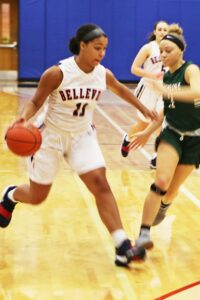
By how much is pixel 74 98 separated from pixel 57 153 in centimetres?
46

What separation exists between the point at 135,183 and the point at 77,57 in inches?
120

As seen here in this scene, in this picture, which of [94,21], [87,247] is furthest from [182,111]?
[94,21]

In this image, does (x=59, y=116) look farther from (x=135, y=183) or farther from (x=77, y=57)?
(x=135, y=183)

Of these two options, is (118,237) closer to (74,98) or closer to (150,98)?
(74,98)

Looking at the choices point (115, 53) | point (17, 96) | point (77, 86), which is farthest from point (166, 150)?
point (115, 53)

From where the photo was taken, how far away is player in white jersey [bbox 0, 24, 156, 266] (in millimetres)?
4496

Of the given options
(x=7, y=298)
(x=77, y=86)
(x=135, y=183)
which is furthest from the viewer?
(x=135, y=183)

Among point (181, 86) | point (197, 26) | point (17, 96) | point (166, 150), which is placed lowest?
point (17, 96)

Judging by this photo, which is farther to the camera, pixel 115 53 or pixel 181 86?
pixel 115 53

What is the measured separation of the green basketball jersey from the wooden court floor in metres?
1.07

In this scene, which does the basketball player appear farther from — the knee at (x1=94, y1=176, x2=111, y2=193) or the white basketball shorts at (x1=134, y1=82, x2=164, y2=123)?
the white basketball shorts at (x1=134, y1=82, x2=164, y2=123)

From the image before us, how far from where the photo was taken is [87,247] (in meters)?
5.12

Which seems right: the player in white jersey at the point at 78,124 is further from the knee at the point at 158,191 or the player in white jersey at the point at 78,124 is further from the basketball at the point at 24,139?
the knee at the point at 158,191

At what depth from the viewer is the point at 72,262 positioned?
15.6 ft
